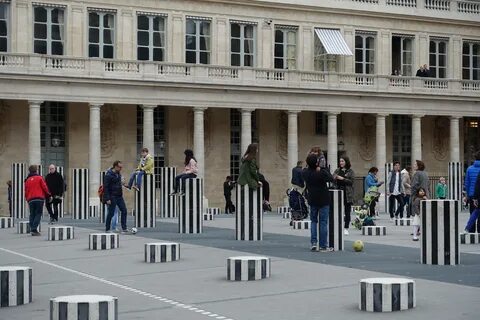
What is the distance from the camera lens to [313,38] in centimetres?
5238

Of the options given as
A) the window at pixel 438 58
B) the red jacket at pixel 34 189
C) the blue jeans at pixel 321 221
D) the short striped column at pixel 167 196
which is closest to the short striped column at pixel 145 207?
the red jacket at pixel 34 189

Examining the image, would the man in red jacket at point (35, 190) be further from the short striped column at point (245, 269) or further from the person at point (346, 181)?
the short striped column at point (245, 269)

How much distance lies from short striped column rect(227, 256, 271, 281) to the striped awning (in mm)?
36690

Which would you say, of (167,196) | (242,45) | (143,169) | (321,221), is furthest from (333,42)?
(321,221)

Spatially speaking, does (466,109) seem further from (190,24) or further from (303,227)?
(303,227)

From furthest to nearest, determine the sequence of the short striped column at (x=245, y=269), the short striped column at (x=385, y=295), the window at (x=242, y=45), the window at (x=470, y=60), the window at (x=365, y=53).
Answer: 1. the window at (x=470, y=60)
2. the window at (x=365, y=53)
3. the window at (x=242, y=45)
4. the short striped column at (x=245, y=269)
5. the short striped column at (x=385, y=295)

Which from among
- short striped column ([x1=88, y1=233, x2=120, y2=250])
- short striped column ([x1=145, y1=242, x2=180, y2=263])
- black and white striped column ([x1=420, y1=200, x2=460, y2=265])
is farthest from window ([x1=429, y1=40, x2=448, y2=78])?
short striped column ([x1=145, y1=242, x2=180, y2=263])

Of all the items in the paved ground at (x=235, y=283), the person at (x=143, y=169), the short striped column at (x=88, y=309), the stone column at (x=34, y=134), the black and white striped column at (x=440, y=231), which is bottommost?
the paved ground at (x=235, y=283)

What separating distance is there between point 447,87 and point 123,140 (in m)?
18.8

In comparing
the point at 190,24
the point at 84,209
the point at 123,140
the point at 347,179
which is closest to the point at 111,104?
the point at 123,140

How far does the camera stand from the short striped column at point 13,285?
43.2ft

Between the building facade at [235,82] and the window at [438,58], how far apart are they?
6 centimetres

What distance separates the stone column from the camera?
43500 mm

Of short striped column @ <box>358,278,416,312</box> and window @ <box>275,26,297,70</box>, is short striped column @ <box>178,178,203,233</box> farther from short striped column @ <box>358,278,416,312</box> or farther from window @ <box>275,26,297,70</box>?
window @ <box>275,26,297,70</box>
